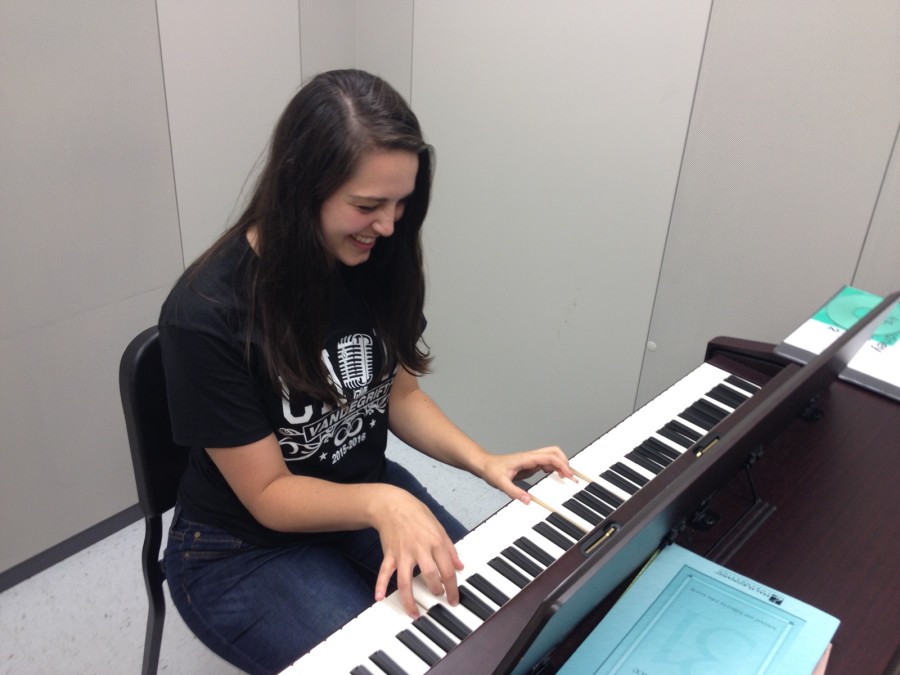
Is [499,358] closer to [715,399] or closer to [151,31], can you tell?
[715,399]

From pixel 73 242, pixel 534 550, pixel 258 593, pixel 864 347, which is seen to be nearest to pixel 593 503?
pixel 534 550

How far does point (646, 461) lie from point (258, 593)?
62 centimetres

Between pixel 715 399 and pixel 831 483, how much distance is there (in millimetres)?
260

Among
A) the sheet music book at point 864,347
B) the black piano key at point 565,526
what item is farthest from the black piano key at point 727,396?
the black piano key at point 565,526

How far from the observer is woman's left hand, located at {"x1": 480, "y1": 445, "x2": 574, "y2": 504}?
1171 millimetres

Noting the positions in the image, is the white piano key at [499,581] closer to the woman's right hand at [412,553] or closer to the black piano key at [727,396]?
the woman's right hand at [412,553]

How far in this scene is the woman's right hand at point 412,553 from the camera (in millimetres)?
924

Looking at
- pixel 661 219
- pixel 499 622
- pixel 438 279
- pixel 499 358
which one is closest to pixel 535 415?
pixel 499 358

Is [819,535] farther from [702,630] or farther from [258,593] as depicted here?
[258,593]

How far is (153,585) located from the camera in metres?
1.29

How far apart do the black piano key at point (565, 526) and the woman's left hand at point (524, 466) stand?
0.08 m

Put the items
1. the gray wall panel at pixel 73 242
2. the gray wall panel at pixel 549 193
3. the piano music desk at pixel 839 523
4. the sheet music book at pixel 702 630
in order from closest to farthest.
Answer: the sheet music book at pixel 702 630
the piano music desk at pixel 839 523
the gray wall panel at pixel 73 242
the gray wall panel at pixel 549 193

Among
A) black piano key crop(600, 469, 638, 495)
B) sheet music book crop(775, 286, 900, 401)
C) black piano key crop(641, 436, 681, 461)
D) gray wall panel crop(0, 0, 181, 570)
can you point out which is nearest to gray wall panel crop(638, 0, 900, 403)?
sheet music book crop(775, 286, 900, 401)

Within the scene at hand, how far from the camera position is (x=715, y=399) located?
136cm
